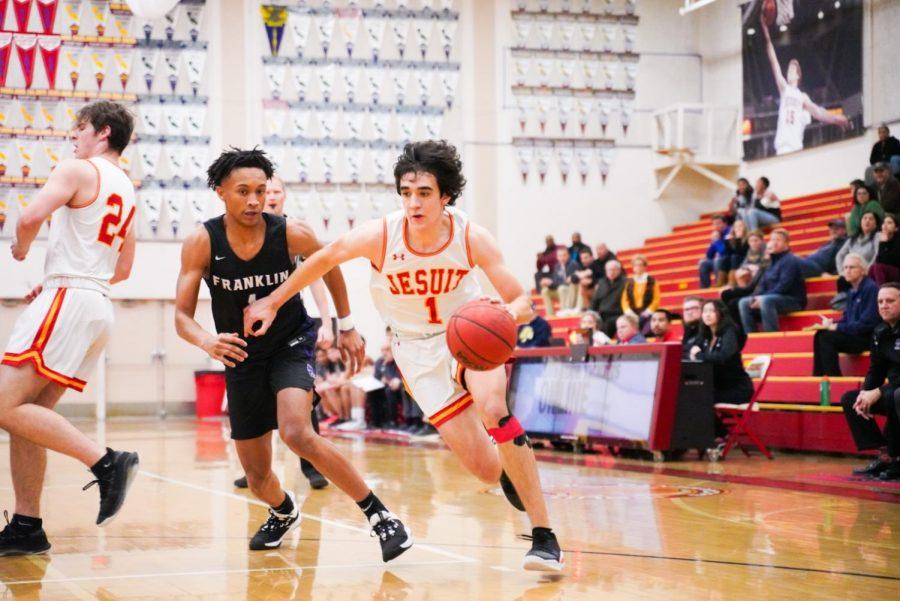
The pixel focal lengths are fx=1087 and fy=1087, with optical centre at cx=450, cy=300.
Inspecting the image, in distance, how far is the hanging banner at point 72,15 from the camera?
2031 cm

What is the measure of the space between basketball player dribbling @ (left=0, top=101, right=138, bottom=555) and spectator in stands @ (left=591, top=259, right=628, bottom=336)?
1096cm

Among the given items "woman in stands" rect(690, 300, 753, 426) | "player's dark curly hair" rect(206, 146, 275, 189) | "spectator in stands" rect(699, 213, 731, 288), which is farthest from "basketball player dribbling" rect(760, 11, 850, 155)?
"player's dark curly hair" rect(206, 146, 275, 189)

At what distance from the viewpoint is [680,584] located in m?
4.35

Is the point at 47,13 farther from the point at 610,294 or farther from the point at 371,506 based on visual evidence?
the point at 371,506

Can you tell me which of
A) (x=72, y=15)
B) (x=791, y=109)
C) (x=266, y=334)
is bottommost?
(x=266, y=334)

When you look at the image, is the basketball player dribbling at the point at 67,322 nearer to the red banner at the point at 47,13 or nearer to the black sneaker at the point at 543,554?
the black sneaker at the point at 543,554

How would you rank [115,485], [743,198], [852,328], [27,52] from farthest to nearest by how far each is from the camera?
1. [27,52]
2. [743,198]
3. [852,328]
4. [115,485]

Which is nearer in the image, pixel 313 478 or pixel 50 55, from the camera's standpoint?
pixel 313 478

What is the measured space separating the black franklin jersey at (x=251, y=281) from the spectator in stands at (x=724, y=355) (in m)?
6.07

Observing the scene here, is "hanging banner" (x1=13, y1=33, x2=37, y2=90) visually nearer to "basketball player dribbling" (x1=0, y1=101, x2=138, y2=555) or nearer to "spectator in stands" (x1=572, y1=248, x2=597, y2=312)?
"spectator in stands" (x1=572, y1=248, x2=597, y2=312)

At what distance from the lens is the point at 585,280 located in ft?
57.1

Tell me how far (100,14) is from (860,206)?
14141 mm

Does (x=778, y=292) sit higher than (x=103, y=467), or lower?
higher

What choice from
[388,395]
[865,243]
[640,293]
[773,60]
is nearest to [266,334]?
[865,243]
